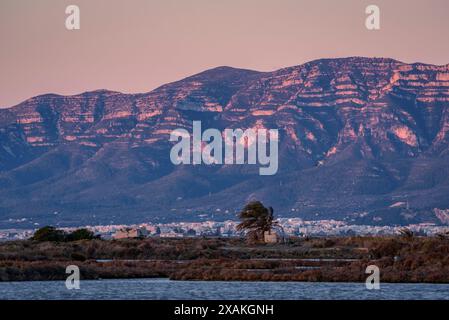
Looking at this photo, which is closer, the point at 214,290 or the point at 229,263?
the point at 214,290

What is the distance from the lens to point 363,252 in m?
108

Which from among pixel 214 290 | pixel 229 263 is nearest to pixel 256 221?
pixel 229 263

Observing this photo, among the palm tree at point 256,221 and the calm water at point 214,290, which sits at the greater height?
the calm water at point 214,290

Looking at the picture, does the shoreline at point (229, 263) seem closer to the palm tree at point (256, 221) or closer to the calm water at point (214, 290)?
the calm water at point (214, 290)

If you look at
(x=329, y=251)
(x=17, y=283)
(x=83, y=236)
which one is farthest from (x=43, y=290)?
(x=83, y=236)

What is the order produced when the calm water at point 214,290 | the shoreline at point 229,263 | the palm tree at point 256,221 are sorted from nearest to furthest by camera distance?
1. the calm water at point 214,290
2. the shoreline at point 229,263
3. the palm tree at point 256,221

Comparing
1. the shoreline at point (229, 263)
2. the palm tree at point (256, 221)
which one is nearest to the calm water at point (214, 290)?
the shoreline at point (229, 263)

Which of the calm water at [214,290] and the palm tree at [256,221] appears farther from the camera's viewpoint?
the palm tree at [256,221]

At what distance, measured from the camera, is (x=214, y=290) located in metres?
70.0

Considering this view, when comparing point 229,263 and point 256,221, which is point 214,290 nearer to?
point 229,263

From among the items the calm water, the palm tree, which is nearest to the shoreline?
the calm water

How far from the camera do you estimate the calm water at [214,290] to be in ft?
216

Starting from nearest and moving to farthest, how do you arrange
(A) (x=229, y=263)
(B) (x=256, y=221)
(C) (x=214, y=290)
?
(C) (x=214, y=290) → (A) (x=229, y=263) → (B) (x=256, y=221)
